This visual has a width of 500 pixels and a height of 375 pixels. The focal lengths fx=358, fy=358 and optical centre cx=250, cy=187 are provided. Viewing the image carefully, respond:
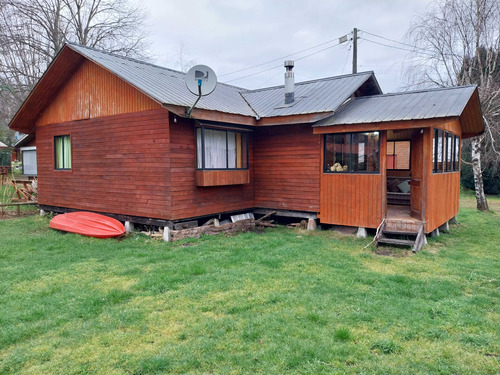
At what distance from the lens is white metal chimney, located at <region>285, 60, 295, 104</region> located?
32.0 feet

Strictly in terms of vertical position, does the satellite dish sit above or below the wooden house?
above

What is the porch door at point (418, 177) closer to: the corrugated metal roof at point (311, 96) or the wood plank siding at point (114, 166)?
the corrugated metal roof at point (311, 96)

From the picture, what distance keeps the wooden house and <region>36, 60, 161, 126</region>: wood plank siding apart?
0.03 meters

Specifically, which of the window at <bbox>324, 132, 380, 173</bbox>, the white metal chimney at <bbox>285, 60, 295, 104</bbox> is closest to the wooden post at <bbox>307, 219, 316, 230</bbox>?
the window at <bbox>324, 132, 380, 173</bbox>

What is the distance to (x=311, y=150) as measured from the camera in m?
8.84

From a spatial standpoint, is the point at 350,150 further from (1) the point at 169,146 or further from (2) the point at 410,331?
(2) the point at 410,331

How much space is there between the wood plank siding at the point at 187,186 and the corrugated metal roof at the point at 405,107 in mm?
2969

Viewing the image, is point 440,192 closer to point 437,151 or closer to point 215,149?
point 437,151

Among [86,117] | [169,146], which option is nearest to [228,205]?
[169,146]

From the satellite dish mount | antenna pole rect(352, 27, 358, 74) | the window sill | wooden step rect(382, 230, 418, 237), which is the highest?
antenna pole rect(352, 27, 358, 74)

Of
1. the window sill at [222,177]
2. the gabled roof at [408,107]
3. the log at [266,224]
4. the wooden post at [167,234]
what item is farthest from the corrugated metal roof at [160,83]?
the log at [266,224]

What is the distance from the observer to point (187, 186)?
809 cm

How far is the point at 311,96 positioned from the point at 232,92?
9.29 ft

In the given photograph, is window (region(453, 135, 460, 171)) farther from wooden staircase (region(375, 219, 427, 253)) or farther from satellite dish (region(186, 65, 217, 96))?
satellite dish (region(186, 65, 217, 96))
